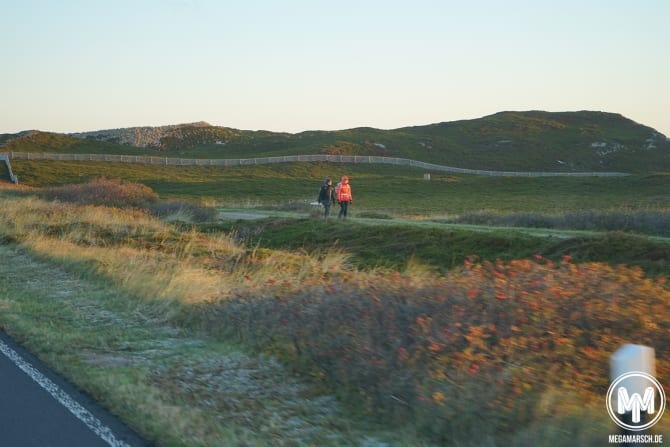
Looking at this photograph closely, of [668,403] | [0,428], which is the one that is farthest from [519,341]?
[0,428]

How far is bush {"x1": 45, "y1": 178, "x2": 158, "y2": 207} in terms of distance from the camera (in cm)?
3966

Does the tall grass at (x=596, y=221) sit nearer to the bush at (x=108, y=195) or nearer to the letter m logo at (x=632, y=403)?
the bush at (x=108, y=195)

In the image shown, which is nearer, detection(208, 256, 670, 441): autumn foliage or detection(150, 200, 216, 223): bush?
detection(208, 256, 670, 441): autumn foliage

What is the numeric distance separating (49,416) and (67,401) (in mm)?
458

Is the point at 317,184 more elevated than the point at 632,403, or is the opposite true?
the point at 632,403

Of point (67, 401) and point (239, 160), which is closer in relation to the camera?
point (67, 401)

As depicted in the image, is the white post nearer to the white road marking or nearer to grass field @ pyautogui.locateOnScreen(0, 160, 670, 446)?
grass field @ pyautogui.locateOnScreen(0, 160, 670, 446)

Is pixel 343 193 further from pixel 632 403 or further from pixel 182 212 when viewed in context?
pixel 632 403

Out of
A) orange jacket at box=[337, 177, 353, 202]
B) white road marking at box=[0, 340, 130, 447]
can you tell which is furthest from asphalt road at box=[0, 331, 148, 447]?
orange jacket at box=[337, 177, 353, 202]

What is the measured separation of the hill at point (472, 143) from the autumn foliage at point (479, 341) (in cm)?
11699

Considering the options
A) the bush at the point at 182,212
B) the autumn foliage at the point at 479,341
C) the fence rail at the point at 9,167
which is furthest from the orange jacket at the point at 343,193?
the fence rail at the point at 9,167

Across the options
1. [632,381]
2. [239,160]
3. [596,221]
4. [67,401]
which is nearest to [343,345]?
[67,401]

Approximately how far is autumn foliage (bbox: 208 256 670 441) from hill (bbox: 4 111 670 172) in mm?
116995

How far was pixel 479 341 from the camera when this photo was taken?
6820 millimetres
